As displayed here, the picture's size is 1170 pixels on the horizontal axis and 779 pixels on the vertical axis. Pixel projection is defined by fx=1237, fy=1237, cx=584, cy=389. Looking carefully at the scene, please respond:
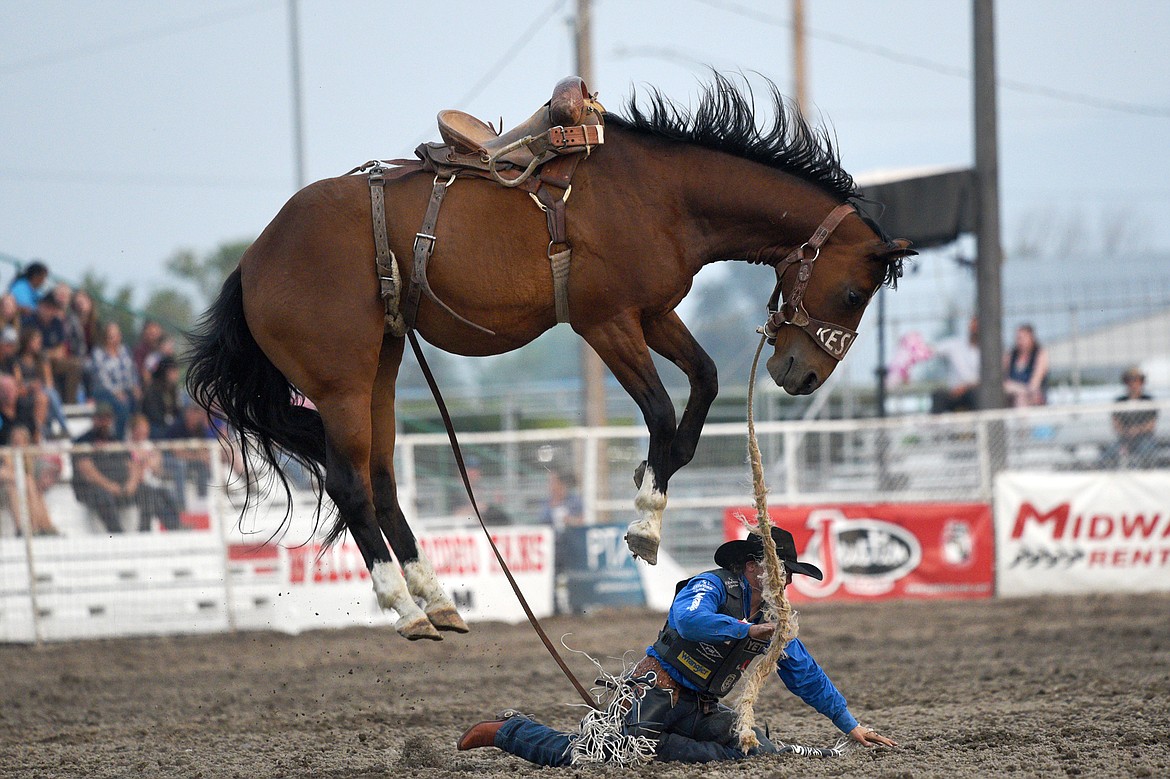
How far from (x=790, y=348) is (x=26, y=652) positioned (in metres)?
8.45

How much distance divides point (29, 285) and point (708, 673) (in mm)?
10314

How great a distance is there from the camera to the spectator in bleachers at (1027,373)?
14289 millimetres

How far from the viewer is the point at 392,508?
5230 millimetres

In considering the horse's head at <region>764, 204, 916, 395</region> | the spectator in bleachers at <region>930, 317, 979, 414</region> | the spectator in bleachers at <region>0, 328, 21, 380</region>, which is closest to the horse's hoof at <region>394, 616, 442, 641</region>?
the horse's head at <region>764, 204, 916, 395</region>

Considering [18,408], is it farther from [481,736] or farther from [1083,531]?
[1083,531]

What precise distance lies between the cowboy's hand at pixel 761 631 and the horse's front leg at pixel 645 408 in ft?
1.60

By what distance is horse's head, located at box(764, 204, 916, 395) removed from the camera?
4.83 metres

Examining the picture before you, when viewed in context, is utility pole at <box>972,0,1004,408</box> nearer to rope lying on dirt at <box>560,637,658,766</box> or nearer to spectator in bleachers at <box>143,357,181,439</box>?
spectator in bleachers at <box>143,357,181,439</box>

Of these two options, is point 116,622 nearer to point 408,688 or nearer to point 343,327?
point 408,688

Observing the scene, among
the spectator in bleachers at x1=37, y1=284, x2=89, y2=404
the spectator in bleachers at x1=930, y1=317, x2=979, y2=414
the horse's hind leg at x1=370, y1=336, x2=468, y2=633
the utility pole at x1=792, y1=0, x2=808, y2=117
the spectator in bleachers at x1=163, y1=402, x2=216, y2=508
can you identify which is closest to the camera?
the horse's hind leg at x1=370, y1=336, x2=468, y2=633

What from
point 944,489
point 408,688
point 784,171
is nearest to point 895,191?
point 944,489

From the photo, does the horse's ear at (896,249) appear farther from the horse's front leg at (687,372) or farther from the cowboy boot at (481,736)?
the cowboy boot at (481,736)

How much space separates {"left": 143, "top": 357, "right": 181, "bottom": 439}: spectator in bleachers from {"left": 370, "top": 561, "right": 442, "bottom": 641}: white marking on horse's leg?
8460 millimetres

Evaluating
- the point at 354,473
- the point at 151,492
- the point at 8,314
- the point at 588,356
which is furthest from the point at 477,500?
the point at 354,473
